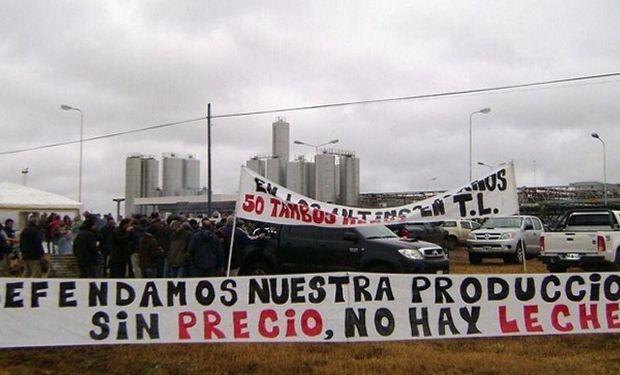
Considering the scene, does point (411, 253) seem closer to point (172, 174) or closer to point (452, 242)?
point (452, 242)

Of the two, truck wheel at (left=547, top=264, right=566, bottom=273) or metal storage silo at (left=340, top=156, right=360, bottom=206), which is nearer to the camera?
truck wheel at (left=547, top=264, right=566, bottom=273)

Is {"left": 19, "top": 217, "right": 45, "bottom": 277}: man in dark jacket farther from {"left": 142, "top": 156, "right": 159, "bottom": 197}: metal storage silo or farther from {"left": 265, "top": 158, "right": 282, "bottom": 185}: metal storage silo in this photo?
{"left": 142, "top": 156, "right": 159, "bottom": 197}: metal storage silo

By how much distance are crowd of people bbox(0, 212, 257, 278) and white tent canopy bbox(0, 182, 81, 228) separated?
32.0 feet

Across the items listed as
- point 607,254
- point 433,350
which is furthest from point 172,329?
point 607,254

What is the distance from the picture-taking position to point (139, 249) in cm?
1258

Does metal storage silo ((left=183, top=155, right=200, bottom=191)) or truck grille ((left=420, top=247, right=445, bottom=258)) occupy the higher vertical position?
metal storage silo ((left=183, top=155, right=200, bottom=191))

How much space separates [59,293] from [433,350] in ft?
16.3

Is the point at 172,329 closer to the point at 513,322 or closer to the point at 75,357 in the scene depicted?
the point at 75,357

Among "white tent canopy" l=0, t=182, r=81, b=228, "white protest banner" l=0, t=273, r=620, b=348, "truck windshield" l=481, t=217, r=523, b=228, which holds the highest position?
"white tent canopy" l=0, t=182, r=81, b=228

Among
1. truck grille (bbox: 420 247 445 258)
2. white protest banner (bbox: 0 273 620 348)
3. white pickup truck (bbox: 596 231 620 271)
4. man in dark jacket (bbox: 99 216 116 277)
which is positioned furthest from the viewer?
white pickup truck (bbox: 596 231 620 271)

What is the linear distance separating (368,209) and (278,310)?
10.0ft

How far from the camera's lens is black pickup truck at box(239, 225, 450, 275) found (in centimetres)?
1220

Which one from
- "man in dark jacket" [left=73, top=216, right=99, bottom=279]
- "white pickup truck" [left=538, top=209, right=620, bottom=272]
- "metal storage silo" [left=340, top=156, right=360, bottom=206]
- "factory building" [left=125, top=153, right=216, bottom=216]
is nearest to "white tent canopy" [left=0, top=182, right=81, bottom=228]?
"man in dark jacket" [left=73, top=216, right=99, bottom=279]

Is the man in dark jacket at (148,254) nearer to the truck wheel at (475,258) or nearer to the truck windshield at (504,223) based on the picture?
the truck wheel at (475,258)
